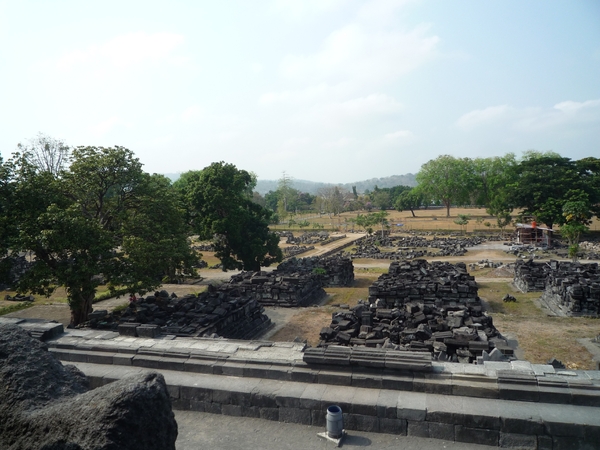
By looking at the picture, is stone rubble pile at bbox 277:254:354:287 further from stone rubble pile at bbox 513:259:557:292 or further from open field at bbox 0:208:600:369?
stone rubble pile at bbox 513:259:557:292

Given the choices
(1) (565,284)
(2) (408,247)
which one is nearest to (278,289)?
(1) (565,284)

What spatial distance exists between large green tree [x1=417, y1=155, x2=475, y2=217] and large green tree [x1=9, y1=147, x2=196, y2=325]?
61.3 metres

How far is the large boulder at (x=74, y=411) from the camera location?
3752 millimetres

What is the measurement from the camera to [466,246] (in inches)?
1649

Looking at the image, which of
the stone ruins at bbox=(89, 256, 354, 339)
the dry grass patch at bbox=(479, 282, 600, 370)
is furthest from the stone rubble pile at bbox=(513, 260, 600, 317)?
the stone ruins at bbox=(89, 256, 354, 339)

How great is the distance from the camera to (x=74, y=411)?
3.94 meters

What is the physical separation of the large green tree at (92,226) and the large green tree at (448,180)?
201 ft

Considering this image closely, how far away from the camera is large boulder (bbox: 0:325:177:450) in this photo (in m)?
3.75

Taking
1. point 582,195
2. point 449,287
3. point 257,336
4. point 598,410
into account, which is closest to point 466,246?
point 582,195

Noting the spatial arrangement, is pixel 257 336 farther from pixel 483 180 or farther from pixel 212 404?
pixel 483 180

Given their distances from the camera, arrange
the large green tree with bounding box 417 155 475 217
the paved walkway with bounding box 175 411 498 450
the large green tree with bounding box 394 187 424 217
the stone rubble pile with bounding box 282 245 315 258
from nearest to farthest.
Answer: the paved walkway with bounding box 175 411 498 450
the stone rubble pile with bounding box 282 245 315 258
the large green tree with bounding box 417 155 475 217
the large green tree with bounding box 394 187 424 217

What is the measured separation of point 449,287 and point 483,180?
193ft

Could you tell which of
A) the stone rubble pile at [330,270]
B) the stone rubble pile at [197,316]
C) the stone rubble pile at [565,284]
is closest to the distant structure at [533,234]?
the stone rubble pile at [565,284]

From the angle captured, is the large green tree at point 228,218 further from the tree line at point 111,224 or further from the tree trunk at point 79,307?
the tree trunk at point 79,307
